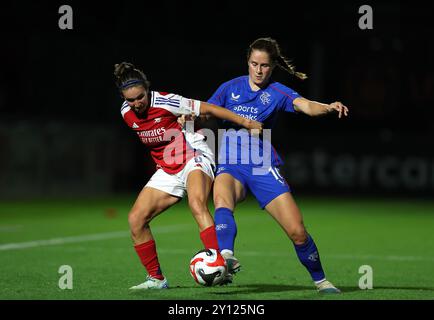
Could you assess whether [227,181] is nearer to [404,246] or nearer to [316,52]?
[404,246]

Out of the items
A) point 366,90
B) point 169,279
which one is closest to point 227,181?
point 169,279

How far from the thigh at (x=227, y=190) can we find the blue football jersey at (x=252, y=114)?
15cm

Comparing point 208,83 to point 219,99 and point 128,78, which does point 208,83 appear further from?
point 128,78

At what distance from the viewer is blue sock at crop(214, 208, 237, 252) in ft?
23.5

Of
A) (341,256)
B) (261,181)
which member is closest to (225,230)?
(261,181)

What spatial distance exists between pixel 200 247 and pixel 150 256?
13.3ft

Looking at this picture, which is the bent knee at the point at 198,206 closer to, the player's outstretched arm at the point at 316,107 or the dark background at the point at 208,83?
the player's outstretched arm at the point at 316,107

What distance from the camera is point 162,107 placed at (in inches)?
283

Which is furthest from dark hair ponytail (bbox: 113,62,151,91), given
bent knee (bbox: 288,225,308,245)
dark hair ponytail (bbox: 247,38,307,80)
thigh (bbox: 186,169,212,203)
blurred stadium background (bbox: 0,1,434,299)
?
blurred stadium background (bbox: 0,1,434,299)

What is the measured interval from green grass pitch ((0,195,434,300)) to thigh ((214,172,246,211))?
719mm

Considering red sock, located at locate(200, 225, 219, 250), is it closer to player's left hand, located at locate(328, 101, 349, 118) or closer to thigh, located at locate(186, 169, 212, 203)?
thigh, located at locate(186, 169, 212, 203)

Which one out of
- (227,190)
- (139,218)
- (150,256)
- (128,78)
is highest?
(128,78)

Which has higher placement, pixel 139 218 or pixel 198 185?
pixel 198 185

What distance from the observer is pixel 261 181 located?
7133 mm
